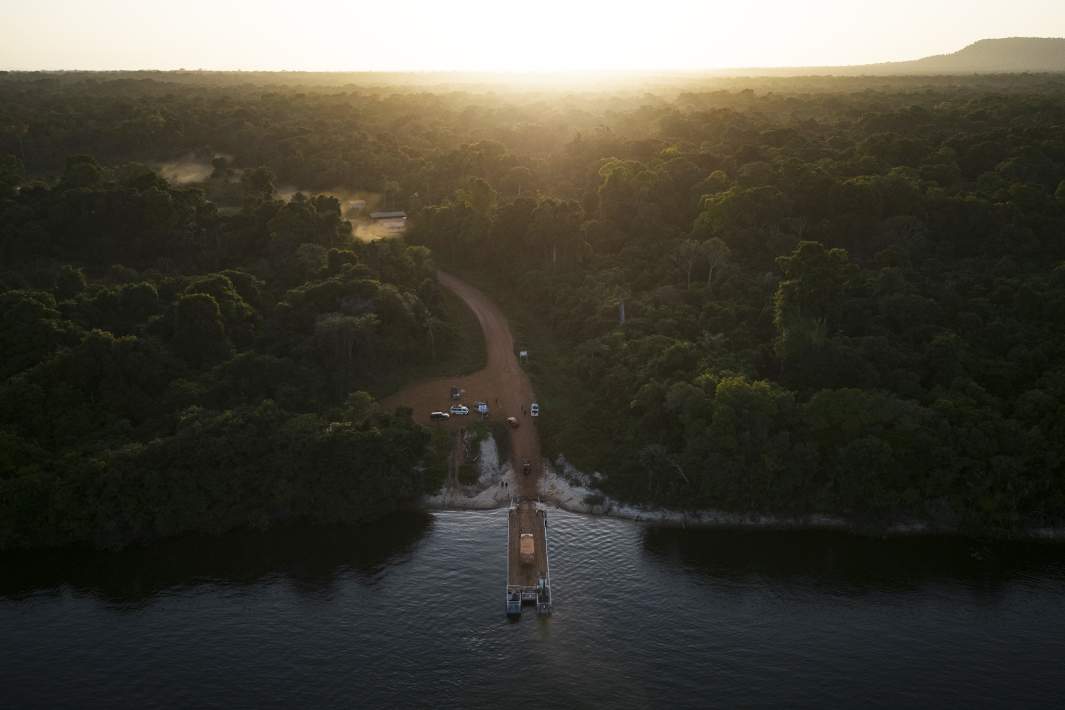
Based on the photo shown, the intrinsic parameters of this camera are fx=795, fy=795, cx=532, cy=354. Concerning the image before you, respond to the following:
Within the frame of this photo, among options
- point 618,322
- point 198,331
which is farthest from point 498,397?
point 198,331

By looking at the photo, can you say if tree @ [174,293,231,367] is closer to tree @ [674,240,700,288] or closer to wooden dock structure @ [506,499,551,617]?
wooden dock structure @ [506,499,551,617]

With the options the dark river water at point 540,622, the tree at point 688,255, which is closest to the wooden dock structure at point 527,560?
the dark river water at point 540,622

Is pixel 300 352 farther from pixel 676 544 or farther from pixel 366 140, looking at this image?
pixel 366 140

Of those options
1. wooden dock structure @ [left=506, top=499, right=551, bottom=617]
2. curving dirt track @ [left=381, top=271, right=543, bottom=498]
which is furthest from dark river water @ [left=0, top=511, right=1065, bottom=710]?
curving dirt track @ [left=381, top=271, right=543, bottom=498]

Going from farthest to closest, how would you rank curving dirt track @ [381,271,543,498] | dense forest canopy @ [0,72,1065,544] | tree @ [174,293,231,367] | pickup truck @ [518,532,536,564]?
tree @ [174,293,231,367], curving dirt track @ [381,271,543,498], dense forest canopy @ [0,72,1065,544], pickup truck @ [518,532,536,564]

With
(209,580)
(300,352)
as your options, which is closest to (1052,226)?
(300,352)

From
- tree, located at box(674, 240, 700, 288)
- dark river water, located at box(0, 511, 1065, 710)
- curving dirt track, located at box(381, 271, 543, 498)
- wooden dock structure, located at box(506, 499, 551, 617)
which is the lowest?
dark river water, located at box(0, 511, 1065, 710)

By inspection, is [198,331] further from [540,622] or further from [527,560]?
[540,622]
